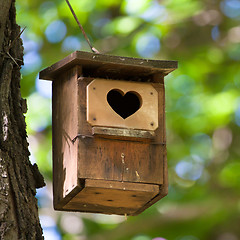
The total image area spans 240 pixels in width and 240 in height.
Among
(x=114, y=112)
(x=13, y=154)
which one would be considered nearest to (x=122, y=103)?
(x=114, y=112)

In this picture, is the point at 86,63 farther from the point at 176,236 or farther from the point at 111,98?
the point at 176,236

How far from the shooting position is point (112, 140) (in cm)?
382

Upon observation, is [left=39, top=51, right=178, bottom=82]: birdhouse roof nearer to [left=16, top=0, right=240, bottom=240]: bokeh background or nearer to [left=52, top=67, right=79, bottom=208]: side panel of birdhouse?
[left=52, top=67, right=79, bottom=208]: side panel of birdhouse

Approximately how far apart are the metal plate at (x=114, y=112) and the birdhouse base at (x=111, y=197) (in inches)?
11.6

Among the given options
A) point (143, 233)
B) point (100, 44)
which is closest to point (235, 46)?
point (100, 44)

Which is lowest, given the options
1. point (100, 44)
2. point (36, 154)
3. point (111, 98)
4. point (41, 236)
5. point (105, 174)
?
point (41, 236)

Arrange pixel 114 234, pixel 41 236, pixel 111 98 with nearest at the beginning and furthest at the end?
pixel 41 236
pixel 111 98
pixel 114 234

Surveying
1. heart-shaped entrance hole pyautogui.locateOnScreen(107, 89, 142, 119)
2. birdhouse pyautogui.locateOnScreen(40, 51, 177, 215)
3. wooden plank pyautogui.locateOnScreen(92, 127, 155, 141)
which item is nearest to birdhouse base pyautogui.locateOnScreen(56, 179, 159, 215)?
birdhouse pyautogui.locateOnScreen(40, 51, 177, 215)

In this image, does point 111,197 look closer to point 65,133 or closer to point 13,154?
point 65,133

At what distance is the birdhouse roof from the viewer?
3.83 meters

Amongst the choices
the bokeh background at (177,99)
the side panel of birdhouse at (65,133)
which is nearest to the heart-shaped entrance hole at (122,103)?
the side panel of birdhouse at (65,133)

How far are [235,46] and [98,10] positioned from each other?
1534 mm

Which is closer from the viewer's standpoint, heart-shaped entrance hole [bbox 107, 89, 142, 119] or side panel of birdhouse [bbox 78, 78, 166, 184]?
side panel of birdhouse [bbox 78, 78, 166, 184]

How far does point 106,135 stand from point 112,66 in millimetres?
344
